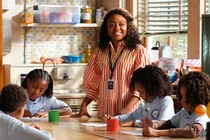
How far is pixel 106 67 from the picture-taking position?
17.6ft

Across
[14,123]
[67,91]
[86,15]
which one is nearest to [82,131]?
[14,123]

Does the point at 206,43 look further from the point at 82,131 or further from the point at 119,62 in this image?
the point at 82,131

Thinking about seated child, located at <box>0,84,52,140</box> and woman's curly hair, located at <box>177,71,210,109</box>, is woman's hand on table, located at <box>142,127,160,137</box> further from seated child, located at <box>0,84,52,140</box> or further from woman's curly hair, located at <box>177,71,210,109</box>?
seated child, located at <box>0,84,52,140</box>

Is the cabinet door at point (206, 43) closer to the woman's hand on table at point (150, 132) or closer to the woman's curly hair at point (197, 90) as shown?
the woman's curly hair at point (197, 90)

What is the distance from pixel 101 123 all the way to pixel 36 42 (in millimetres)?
3456

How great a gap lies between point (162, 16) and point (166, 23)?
0.36 ft

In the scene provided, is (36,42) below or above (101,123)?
above

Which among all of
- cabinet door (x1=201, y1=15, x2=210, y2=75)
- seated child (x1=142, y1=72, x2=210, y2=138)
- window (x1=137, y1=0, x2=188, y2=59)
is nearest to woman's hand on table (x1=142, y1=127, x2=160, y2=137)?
seated child (x1=142, y1=72, x2=210, y2=138)

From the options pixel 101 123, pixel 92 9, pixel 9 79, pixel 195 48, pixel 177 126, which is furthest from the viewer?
pixel 92 9

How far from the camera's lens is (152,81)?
488cm

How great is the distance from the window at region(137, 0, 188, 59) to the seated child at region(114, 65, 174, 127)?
2.33 meters

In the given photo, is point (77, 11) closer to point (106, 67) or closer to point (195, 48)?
point (195, 48)

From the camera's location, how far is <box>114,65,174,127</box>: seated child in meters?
4.86

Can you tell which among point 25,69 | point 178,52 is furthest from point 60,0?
point 178,52
